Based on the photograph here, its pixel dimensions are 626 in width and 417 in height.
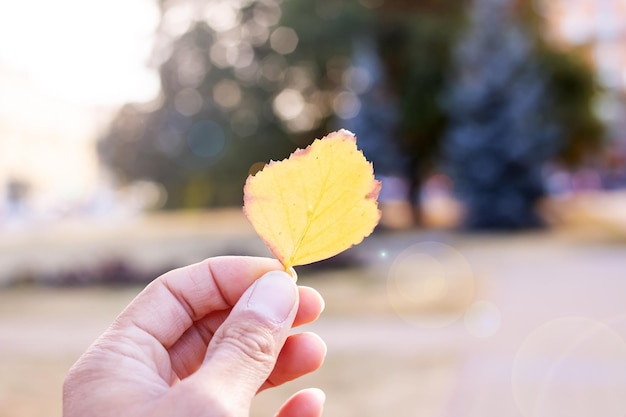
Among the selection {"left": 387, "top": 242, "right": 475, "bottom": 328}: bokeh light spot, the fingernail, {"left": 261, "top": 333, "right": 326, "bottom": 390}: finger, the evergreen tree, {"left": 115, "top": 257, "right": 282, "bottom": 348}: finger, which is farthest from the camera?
the evergreen tree

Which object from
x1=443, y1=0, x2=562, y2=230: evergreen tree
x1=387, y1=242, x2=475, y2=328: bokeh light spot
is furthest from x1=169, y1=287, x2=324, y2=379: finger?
x1=443, y1=0, x2=562, y2=230: evergreen tree

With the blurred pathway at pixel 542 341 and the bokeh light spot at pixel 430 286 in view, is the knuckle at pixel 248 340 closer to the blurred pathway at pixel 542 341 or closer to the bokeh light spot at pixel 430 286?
the blurred pathway at pixel 542 341

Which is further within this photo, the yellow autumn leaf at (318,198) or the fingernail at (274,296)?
the fingernail at (274,296)

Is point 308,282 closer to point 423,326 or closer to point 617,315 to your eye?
point 423,326

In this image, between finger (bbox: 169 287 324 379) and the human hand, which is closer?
the human hand

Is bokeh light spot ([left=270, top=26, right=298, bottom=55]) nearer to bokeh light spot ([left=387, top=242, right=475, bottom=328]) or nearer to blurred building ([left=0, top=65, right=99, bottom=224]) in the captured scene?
bokeh light spot ([left=387, top=242, right=475, bottom=328])

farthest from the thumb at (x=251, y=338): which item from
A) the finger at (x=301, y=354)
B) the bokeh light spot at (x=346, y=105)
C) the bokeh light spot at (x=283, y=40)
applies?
the bokeh light spot at (x=283, y=40)
